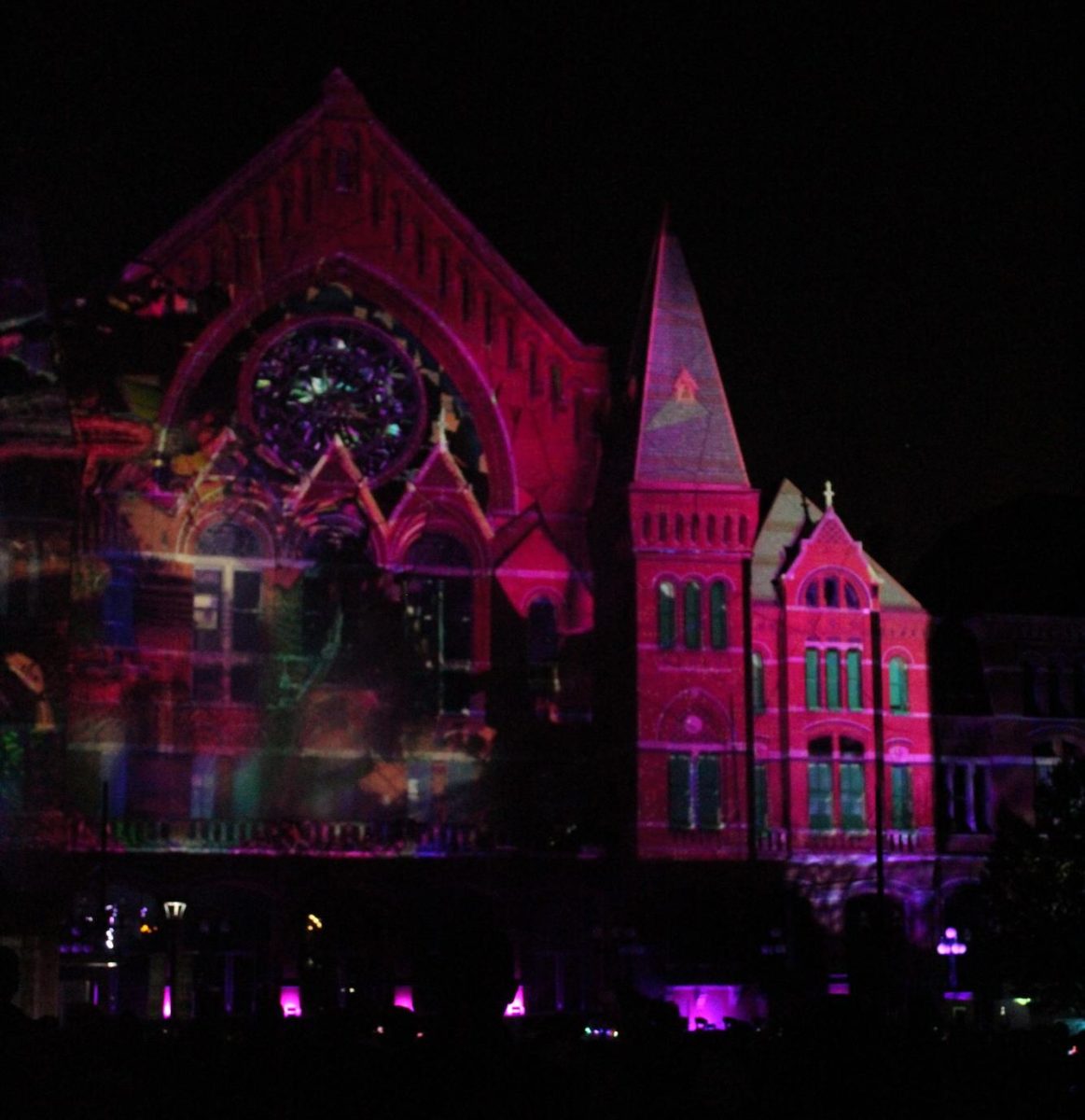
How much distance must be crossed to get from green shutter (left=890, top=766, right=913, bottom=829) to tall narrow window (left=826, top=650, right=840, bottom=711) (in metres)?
2.30

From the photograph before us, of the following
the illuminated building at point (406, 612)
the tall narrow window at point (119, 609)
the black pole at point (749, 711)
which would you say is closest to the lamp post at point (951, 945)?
the illuminated building at point (406, 612)

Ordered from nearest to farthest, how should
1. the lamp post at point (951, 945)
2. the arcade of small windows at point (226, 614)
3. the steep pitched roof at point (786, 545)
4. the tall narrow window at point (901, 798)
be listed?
the lamp post at point (951, 945)
the arcade of small windows at point (226, 614)
the tall narrow window at point (901, 798)
the steep pitched roof at point (786, 545)

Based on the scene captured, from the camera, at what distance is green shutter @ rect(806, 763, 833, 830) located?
5234 cm

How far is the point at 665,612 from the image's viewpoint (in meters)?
51.3

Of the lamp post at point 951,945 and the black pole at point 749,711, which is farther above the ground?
the black pole at point 749,711

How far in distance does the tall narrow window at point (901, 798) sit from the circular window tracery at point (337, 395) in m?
14.5

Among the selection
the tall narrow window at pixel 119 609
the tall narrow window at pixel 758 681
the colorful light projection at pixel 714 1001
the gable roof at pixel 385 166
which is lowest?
the colorful light projection at pixel 714 1001

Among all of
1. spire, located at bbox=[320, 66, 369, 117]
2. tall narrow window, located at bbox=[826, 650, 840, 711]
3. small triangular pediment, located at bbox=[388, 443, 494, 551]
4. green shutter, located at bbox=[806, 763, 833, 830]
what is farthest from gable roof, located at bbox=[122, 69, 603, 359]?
green shutter, located at bbox=[806, 763, 833, 830]

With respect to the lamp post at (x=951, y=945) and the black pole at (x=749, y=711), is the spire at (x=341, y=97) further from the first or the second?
the lamp post at (x=951, y=945)

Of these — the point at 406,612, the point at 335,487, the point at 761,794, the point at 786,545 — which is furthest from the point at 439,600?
the point at 761,794

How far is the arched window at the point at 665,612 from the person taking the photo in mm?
51031

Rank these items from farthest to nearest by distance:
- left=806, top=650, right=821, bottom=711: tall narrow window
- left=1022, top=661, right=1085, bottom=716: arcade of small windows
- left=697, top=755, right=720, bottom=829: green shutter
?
left=1022, top=661, right=1085, bottom=716: arcade of small windows → left=806, top=650, right=821, bottom=711: tall narrow window → left=697, top=755, right=720, bottom=829: green shutter

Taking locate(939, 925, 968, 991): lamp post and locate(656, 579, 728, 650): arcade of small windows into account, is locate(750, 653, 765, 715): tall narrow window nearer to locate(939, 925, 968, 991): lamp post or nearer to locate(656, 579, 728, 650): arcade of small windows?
locate(656, 579, 728, 650): arcade of small windows

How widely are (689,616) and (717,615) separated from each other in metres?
0.71
